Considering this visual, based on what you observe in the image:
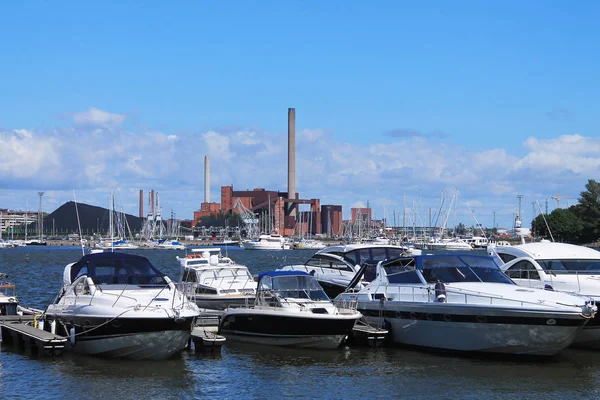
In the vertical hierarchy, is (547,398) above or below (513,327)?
below

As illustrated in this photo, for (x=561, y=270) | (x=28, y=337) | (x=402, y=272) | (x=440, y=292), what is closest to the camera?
(x=440, y=292)

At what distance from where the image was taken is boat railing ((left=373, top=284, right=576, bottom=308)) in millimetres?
22344

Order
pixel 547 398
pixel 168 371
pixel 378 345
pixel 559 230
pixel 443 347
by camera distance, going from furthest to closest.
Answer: pixel 559 230 < pixel 378 345 < pixel 443 347 < pixel 168 371 < pixel 547 398

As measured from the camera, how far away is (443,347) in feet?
79.0

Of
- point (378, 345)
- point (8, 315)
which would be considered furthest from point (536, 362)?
point (8, 315)

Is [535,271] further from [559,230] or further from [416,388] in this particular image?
[559,230]

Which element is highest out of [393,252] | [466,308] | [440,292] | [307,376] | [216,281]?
[393,252]

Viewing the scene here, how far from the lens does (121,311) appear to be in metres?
22.7

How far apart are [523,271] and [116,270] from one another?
506 inches

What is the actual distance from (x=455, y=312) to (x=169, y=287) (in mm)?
8143

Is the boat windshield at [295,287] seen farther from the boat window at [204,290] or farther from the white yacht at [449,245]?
the white yacht at [449,245]

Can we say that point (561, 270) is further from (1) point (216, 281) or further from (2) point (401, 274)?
(1) point (216, 281)

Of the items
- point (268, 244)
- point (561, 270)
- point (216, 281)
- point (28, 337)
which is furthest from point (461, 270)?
point (268, 244)

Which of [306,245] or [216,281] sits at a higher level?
[306,245]
